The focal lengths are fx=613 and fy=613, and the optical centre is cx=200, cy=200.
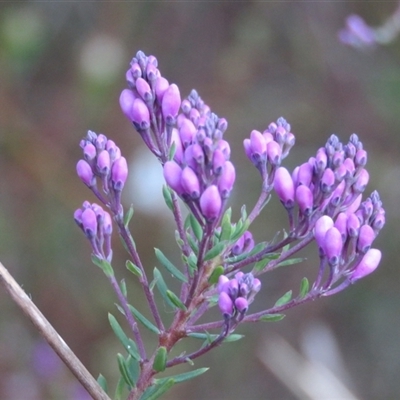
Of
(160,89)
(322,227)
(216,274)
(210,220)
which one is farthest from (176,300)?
(160,89)

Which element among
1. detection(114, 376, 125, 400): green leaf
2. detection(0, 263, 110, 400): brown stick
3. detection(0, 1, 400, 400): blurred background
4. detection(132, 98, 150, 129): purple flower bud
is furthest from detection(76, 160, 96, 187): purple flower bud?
detection(0, 1, 400, 400): blurred background

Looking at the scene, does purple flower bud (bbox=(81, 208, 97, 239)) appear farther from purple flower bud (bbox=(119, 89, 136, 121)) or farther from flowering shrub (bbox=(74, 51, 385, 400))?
purple flower bud (bbox=(119, 89, 136, 121))

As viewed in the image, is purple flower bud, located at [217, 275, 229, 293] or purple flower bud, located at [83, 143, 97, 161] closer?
purple flower bud, located at [217, 275, 229, 293]

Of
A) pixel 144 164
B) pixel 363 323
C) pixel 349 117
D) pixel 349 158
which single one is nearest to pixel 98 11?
pixel 144 164

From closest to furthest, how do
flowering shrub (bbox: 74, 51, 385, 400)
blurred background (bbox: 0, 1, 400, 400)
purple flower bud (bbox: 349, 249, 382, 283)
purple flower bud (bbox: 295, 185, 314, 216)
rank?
flowering shrub (bbox: 74, 51, 385, 400), purple flower bud (bbox: 295, 185, 314, 216), purple flower bud (bbox: 349, 249, 382, 283), blurred background (bbox: 0, 1, 400, 400)

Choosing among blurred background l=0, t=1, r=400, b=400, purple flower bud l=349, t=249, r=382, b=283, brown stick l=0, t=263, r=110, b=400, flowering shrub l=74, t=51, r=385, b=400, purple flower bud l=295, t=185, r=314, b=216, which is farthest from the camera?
blurred background l=0, t=1, r=400, b=400

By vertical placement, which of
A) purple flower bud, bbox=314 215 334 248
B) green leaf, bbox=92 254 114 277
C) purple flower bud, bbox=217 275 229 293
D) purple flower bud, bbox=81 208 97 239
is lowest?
green leaf, bbox=92 254 114 277

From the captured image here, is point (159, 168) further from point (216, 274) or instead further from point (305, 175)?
point (216, 274)
